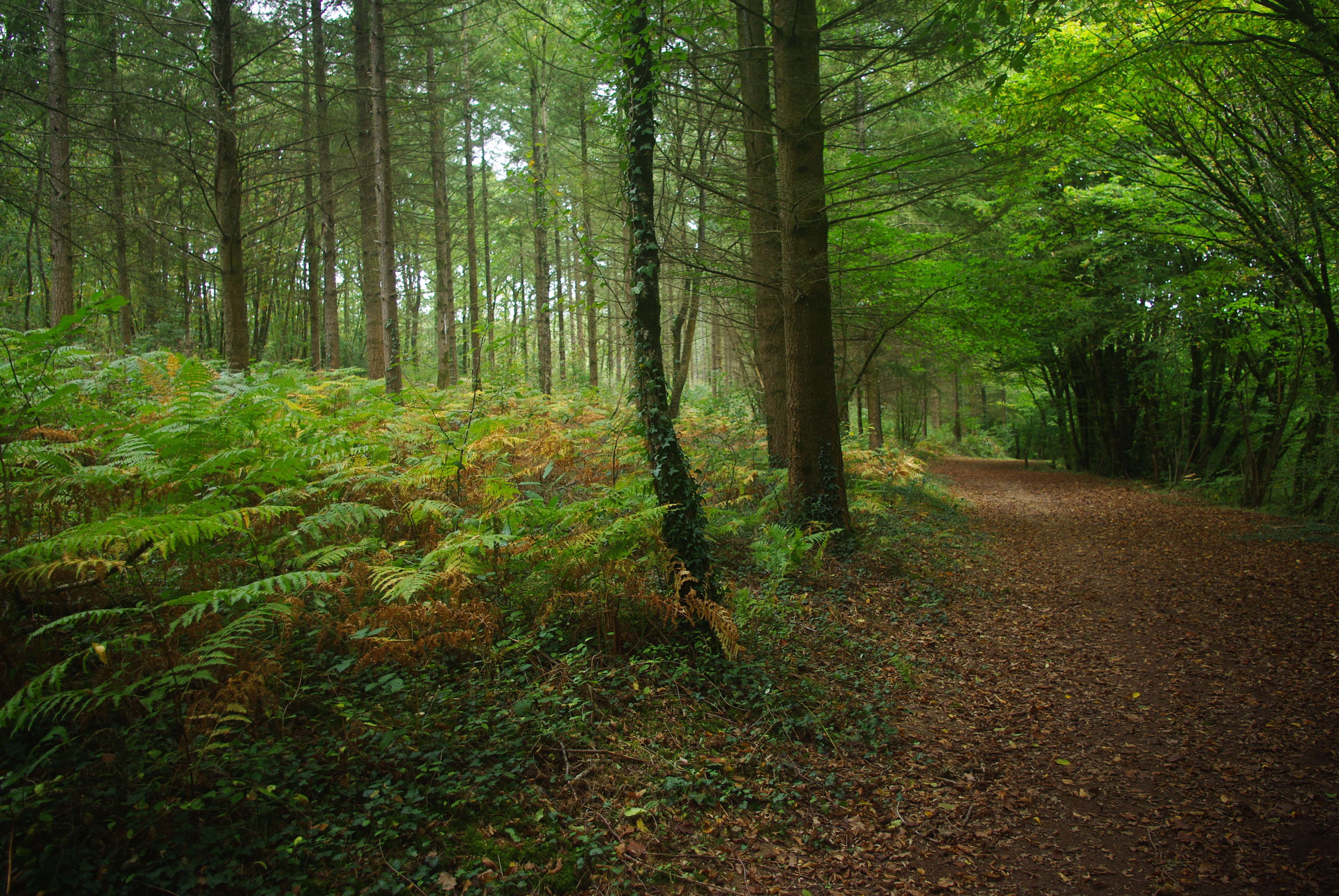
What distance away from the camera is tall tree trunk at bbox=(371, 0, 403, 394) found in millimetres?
10672

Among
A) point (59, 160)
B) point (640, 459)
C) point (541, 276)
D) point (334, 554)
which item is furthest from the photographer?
point (541, 276)

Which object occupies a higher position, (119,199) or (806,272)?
(119,199)

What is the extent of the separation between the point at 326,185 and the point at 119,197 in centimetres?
463

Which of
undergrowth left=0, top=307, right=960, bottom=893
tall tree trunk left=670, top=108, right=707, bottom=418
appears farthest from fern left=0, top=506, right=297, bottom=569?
tall tree trunk left=670, top=108, right=707, bottom=418

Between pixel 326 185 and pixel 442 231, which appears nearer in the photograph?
pixel 326 185

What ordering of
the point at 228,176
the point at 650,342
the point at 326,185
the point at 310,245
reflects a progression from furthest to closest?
the point at 310,245 < the point at 326,185 < the point at 228,176 < the point at 650,342

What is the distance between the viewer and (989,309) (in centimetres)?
1248

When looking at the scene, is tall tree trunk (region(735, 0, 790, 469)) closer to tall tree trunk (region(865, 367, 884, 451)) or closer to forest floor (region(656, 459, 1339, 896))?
forest floor (region(656, 459, 1339, 896))

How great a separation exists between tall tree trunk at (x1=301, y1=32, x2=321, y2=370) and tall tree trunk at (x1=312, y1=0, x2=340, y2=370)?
0.92 feet

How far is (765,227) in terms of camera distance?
28.5ft

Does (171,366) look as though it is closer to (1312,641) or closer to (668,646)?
(668,646)

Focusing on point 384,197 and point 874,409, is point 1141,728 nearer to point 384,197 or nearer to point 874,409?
point 384,197

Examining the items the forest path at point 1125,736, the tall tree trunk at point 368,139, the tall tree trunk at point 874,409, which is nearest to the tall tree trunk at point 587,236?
the tall tree trunk at point 368,139

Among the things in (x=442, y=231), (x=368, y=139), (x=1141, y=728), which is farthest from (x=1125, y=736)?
(x=442, y=231)
